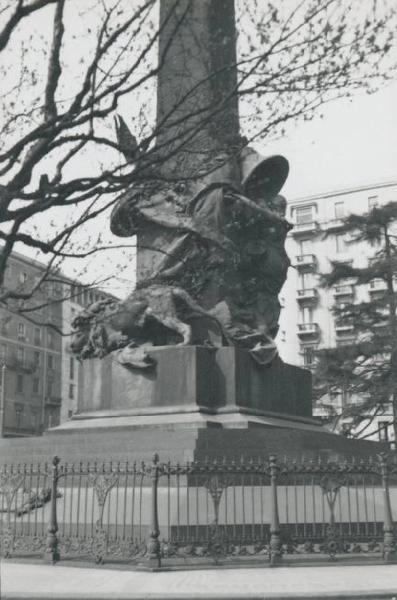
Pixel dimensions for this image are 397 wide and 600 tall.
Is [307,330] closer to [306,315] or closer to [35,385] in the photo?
[306,315]

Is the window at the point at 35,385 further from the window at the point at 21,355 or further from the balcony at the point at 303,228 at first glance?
the balcony at the point at 303,228

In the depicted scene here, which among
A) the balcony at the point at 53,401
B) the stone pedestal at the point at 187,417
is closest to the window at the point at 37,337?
the balcony at the point at 53,401

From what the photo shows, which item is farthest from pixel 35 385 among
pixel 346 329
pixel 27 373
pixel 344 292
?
pixel 346 329

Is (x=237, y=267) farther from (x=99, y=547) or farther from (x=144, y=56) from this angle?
(x=99, y=547)

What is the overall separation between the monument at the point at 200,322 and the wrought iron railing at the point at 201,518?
4.24 ft

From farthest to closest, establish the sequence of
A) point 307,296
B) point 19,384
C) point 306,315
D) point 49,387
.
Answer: point 49,387, point 19,384, point 306,315, point 307,296

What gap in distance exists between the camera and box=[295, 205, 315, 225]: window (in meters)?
68.1

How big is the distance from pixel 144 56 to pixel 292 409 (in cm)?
797

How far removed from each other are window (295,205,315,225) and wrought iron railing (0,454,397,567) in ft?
185

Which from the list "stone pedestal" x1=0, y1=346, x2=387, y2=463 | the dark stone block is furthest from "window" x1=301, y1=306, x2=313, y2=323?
"stone pedestal" x1=0, y1=346, x2=387, y2=463

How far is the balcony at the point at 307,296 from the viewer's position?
63438 millimetres

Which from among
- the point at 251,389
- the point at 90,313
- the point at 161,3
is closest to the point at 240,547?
the point at 251,389

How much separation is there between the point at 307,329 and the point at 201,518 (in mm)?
52717

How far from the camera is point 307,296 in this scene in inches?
2522
